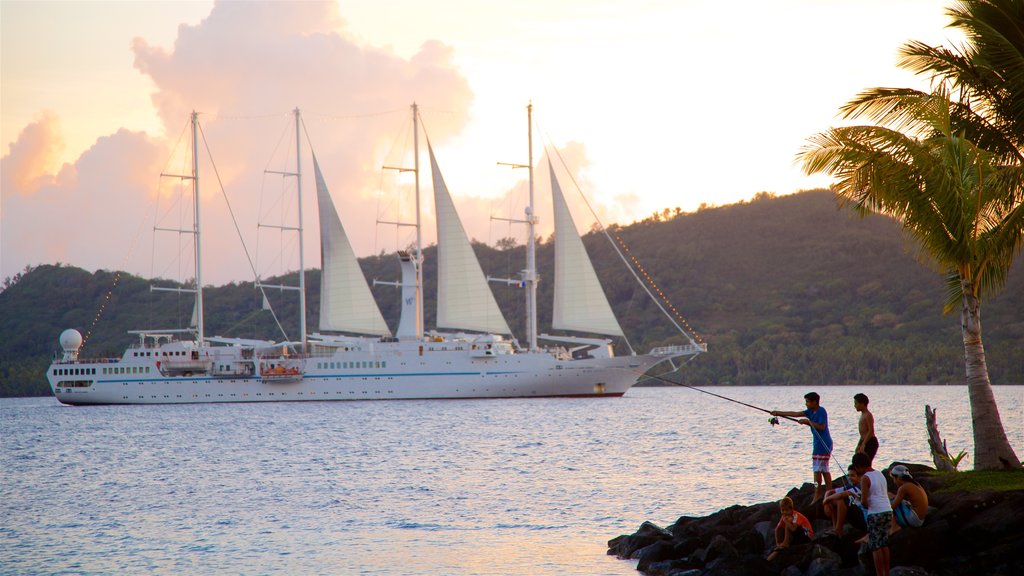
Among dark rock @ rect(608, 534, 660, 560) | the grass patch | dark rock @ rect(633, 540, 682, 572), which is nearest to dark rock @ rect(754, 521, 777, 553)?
dark rock @ rect(633, 540, 682, 572)

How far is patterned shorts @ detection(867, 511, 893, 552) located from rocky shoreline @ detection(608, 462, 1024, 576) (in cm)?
26

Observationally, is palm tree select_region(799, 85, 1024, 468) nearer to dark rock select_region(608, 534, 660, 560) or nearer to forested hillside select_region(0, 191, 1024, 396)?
dark rock select_region(608, 534, 660, 560)

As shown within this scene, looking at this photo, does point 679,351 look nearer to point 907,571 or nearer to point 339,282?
point 339,282

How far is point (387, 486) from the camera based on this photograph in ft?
67.1

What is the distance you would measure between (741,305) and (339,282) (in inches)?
1835

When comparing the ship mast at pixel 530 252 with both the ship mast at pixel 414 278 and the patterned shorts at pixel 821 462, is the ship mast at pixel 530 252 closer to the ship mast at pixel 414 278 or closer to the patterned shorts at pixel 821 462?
the ship mast at pixel 414 278

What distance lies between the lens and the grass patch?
35.1 ft

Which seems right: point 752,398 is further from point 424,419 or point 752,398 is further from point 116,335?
point 116,335

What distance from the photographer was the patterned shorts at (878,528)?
8.96 metres

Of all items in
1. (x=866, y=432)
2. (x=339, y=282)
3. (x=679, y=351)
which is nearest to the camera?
(x=866, y=432)

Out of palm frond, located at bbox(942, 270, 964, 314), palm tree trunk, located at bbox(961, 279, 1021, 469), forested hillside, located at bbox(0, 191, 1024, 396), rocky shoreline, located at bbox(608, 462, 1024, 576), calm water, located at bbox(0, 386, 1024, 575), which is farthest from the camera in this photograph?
forested hillside, located at bbox(0, 191, 1024, 396)

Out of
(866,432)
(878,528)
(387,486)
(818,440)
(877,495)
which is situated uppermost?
(866,432)

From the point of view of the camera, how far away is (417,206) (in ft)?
169

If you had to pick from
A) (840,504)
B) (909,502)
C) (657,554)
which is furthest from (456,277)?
(909,502)
